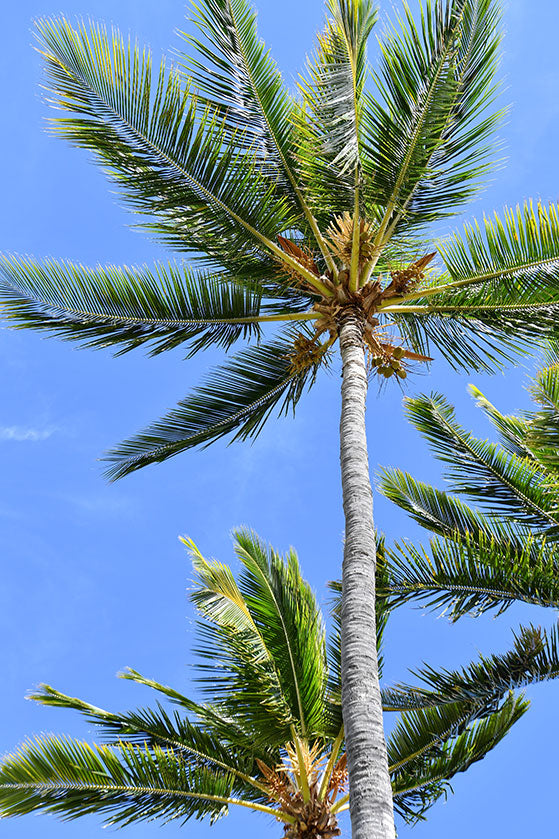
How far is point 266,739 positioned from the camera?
8.22 meters

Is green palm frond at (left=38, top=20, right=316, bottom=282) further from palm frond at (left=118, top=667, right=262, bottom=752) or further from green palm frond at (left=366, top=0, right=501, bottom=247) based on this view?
palm frond at (left=118, top=667, right=262, bottom=752)

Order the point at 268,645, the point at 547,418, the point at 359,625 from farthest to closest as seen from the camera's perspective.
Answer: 1. the point at 268,645
2. the point at 547,418
3. the point at 359,625

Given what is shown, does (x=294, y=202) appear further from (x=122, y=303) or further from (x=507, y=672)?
(x=507, y=672)

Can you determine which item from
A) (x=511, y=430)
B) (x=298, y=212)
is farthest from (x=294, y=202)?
(x=511, y=430)

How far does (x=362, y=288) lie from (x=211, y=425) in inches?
87.3

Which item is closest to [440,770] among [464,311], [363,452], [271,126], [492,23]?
[363,452]

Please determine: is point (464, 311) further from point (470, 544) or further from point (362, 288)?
point (470, 544)

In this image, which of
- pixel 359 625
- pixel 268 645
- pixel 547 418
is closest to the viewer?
pixel 359 625

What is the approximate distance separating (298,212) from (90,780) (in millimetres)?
5636

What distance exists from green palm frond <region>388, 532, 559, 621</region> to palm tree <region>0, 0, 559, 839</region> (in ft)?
5.97

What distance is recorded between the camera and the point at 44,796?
23.8 ft

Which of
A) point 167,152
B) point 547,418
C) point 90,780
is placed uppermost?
point 167,152

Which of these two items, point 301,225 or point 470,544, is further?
point 301,225

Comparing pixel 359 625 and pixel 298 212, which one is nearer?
pixel 359 625
